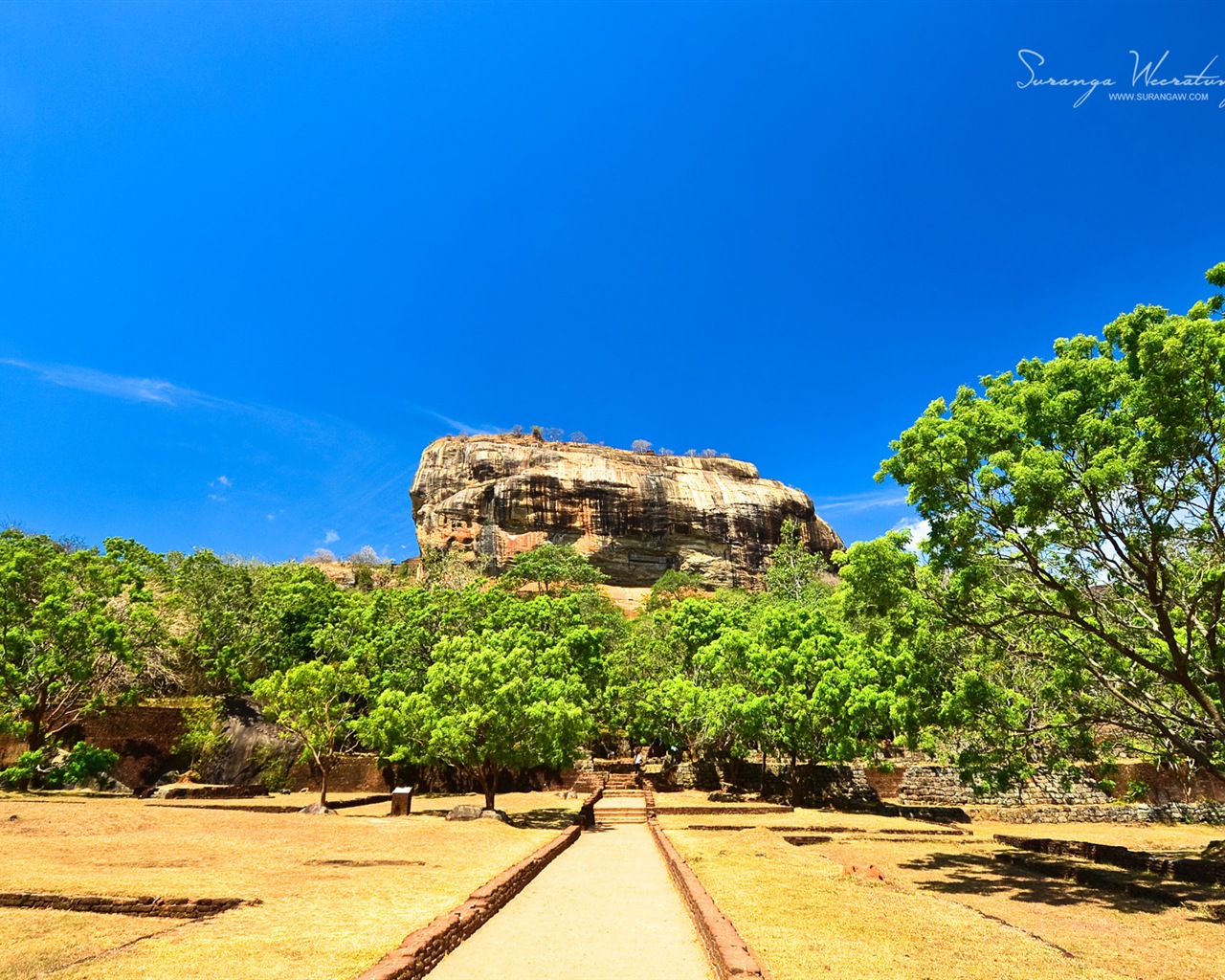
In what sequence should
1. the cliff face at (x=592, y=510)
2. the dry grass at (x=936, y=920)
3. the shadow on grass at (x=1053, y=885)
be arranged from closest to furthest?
1. the dry grass at (x=936, y=920)
2. the shadow on grass at (x=1053, y=885)
3. the cliff face at (x=592, y=510)

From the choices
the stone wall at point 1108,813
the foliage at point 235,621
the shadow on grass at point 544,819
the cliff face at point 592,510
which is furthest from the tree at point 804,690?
the cliff face at point 592,510

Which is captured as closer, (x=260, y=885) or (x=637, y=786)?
(x=260, y=885)

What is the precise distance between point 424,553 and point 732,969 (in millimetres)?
63690

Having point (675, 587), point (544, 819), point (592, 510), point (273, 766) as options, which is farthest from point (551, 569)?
point (544, 819)

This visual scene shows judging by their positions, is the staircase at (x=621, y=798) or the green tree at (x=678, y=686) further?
the green tree at (x=678, y=686)

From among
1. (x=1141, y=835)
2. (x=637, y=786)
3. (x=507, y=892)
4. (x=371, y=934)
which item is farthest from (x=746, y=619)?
(x=371, y=934)

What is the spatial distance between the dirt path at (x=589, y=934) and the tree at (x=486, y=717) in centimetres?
683

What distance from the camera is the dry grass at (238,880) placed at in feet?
21.2

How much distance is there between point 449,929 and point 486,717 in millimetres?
12323

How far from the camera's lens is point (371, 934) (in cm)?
758

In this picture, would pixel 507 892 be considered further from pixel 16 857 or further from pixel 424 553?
pixel 424 553

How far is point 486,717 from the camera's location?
781 inches

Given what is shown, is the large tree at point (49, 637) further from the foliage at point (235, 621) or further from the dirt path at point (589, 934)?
the dirt path at point (589, 934)

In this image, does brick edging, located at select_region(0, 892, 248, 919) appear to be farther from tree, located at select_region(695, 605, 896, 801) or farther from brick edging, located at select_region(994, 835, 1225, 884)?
tree, located at select_region(695, 605, 896, 801)
